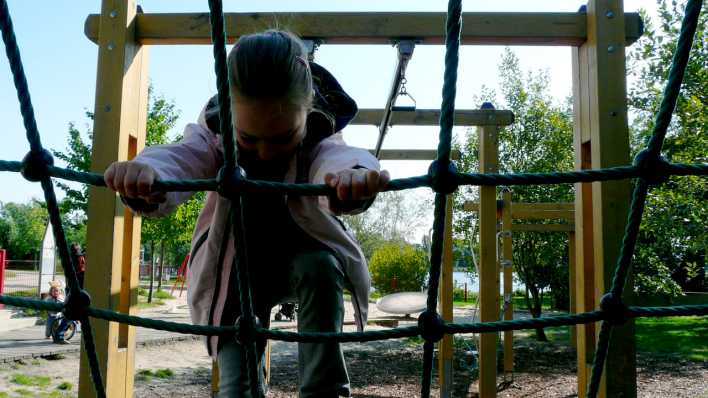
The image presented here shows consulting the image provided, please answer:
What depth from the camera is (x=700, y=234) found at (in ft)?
16.6

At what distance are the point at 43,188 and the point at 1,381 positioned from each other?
3.88 m

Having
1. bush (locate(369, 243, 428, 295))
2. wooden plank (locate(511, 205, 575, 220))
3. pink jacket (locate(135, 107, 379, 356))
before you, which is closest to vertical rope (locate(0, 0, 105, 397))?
pink jacket (locate(135, 107, 379, 356))

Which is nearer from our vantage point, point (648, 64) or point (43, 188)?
point (43, 188)

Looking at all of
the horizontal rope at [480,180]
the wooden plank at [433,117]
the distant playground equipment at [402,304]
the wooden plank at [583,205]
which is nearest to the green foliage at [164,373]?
the distant playground equipment at [402,304]

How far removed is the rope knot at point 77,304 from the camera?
1.08m

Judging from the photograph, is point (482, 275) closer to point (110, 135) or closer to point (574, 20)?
point (574, 20)

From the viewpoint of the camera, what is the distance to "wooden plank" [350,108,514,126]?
3.20 meters

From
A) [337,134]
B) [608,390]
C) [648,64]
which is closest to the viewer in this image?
[337,134]

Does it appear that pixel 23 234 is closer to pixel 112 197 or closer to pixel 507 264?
pixel 507 264

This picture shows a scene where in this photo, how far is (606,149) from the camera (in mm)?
1592

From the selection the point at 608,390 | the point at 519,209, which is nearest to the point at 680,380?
the point at 519,209

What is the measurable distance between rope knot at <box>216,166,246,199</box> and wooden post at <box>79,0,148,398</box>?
888mm

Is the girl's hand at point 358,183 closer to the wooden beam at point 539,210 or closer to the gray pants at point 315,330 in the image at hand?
the gray pants at point 315,330

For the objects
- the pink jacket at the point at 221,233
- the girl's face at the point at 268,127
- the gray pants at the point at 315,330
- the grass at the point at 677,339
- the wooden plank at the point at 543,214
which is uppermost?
the wooden plank at the point at 543,214
